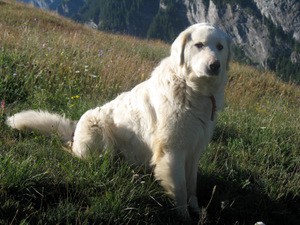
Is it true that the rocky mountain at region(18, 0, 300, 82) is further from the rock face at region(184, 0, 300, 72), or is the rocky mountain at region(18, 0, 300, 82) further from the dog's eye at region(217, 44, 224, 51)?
the dog's eye at region(217, 44, 224, 51)

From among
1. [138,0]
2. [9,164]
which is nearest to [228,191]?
[9,164]

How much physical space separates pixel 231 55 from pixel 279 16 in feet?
324

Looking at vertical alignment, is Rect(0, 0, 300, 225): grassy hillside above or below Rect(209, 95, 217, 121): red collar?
below

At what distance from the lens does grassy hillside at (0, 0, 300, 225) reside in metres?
2.83

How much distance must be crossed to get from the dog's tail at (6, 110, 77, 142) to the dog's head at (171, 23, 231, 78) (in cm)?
144

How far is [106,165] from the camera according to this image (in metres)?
3.27

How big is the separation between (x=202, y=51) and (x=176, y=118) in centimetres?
59

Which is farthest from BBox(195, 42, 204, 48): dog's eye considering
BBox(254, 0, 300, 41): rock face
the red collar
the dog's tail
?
BBox(254, 0, 300, 41): rock face

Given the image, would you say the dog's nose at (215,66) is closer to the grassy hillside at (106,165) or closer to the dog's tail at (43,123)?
the grassy hillside at (106,165)

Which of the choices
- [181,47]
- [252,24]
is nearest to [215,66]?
[181,47]

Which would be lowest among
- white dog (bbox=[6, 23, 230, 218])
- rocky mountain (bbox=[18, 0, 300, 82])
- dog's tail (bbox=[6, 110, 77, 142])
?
rocky mountain (bbox=[18, 0, 300, 82])

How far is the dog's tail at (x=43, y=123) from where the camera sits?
3994 mm

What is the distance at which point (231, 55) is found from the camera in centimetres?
364

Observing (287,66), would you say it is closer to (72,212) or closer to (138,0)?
(138,0)
